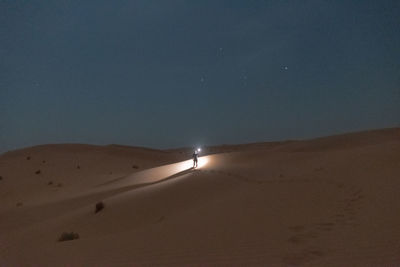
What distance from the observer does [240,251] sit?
181 inches

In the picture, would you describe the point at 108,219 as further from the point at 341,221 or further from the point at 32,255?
the point at 341,221

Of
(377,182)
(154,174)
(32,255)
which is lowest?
(32,255)

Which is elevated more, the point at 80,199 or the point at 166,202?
the point at 80,199

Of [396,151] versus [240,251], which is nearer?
[240,251]

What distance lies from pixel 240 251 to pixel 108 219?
5.65 metres

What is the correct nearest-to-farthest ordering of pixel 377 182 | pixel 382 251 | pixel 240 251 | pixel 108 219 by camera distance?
pixel 382 251 → pixel 240 251 → pixel 377 182 → pixel 108 219

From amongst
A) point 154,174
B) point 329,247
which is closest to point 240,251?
point 329,247

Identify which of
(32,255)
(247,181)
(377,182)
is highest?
(247,181)

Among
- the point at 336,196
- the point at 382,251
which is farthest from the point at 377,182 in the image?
the point at 382,251

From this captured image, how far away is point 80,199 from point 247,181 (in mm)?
7983

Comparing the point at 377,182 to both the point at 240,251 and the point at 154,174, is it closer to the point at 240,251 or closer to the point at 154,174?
the point at 240,251

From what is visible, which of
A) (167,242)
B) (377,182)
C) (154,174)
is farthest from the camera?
(154,174)

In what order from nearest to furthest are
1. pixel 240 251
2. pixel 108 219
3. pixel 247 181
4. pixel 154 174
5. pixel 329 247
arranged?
1. pixel 329 247
2. pixel 240 251
3. pixel 108 219
4. pixel 247 181
5. pixel 154 174

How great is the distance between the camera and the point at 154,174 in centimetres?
1866
